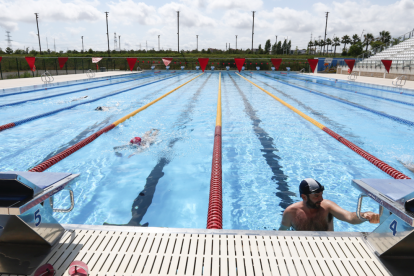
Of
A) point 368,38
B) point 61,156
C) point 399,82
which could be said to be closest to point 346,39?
point 368,38

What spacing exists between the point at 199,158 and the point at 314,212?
2.62 meters

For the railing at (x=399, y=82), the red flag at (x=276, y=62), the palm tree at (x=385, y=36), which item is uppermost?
the palm tree at (x=385, y=36)

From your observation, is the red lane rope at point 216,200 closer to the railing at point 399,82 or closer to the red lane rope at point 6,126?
the red lane rope at point 6,126

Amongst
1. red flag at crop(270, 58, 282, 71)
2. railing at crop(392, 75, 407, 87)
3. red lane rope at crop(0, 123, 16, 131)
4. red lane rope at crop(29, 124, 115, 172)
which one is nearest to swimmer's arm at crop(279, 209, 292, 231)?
red lane rope at crop(29, 124, 115, 172)

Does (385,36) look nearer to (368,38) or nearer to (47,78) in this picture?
(368,38)

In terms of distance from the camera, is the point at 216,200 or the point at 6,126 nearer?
the point at 216,200

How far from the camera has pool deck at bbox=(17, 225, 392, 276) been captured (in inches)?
57.8

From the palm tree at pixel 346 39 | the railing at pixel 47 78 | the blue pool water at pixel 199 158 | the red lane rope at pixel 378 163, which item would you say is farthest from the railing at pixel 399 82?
the palm tree at pixel 346 39

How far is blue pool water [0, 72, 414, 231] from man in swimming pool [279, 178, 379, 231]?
656 mm

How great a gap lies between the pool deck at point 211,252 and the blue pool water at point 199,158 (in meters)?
1.26

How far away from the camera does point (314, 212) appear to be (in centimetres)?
232

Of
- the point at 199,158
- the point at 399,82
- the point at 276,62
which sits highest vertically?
the point at 276,62

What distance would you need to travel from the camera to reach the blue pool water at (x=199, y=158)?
10.8 ft

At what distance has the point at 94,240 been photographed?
1.72 metres
